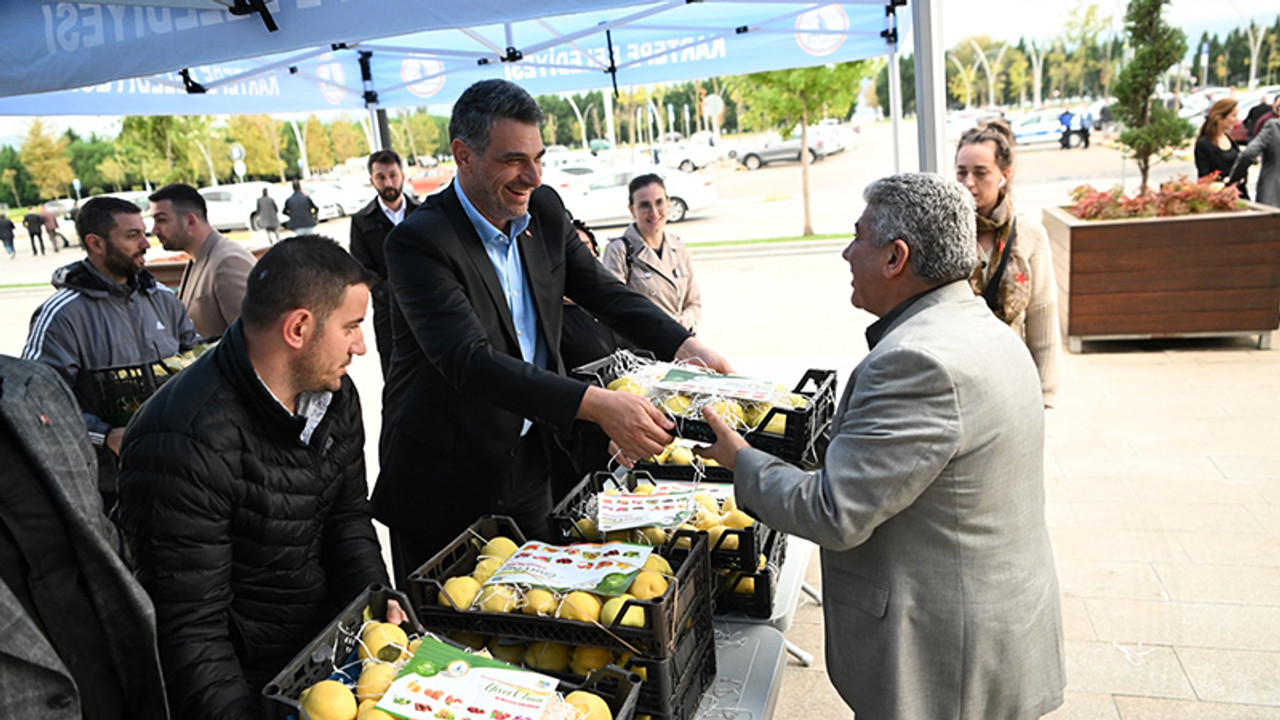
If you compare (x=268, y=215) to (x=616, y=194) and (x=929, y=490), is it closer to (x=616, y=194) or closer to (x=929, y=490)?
(x=616, y=194)

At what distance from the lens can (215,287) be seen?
16.1 feet

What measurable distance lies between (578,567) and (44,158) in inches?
2250

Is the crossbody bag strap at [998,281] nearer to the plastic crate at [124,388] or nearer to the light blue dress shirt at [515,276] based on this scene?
the light blue dress shirt at [515,276]

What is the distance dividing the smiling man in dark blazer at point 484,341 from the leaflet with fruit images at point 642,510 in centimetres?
13

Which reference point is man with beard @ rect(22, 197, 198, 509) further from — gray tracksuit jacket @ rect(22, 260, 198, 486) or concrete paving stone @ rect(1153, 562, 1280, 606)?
concrete paving stone @ rect(1153, 562, 1280, 606)

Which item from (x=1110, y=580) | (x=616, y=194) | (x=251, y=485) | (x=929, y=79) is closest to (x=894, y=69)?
(x=929, y=79)

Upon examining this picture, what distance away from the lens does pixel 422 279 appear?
253cm

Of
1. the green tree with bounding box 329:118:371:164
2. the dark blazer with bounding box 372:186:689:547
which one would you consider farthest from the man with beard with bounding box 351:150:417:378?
the green tree with bounding box 329:118:371:164

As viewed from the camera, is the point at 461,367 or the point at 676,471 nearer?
the point at 461,367

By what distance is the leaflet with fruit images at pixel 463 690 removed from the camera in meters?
1.44

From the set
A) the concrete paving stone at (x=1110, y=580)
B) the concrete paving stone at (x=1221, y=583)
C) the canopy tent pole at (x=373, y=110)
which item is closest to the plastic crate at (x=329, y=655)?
the concrete paving stone at (x=1110, y=580)

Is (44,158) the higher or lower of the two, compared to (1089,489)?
higher

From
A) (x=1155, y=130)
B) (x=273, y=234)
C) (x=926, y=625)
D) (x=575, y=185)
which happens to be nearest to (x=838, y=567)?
(x=926, y=625)

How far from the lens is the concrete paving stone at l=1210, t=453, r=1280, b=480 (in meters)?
5.28
